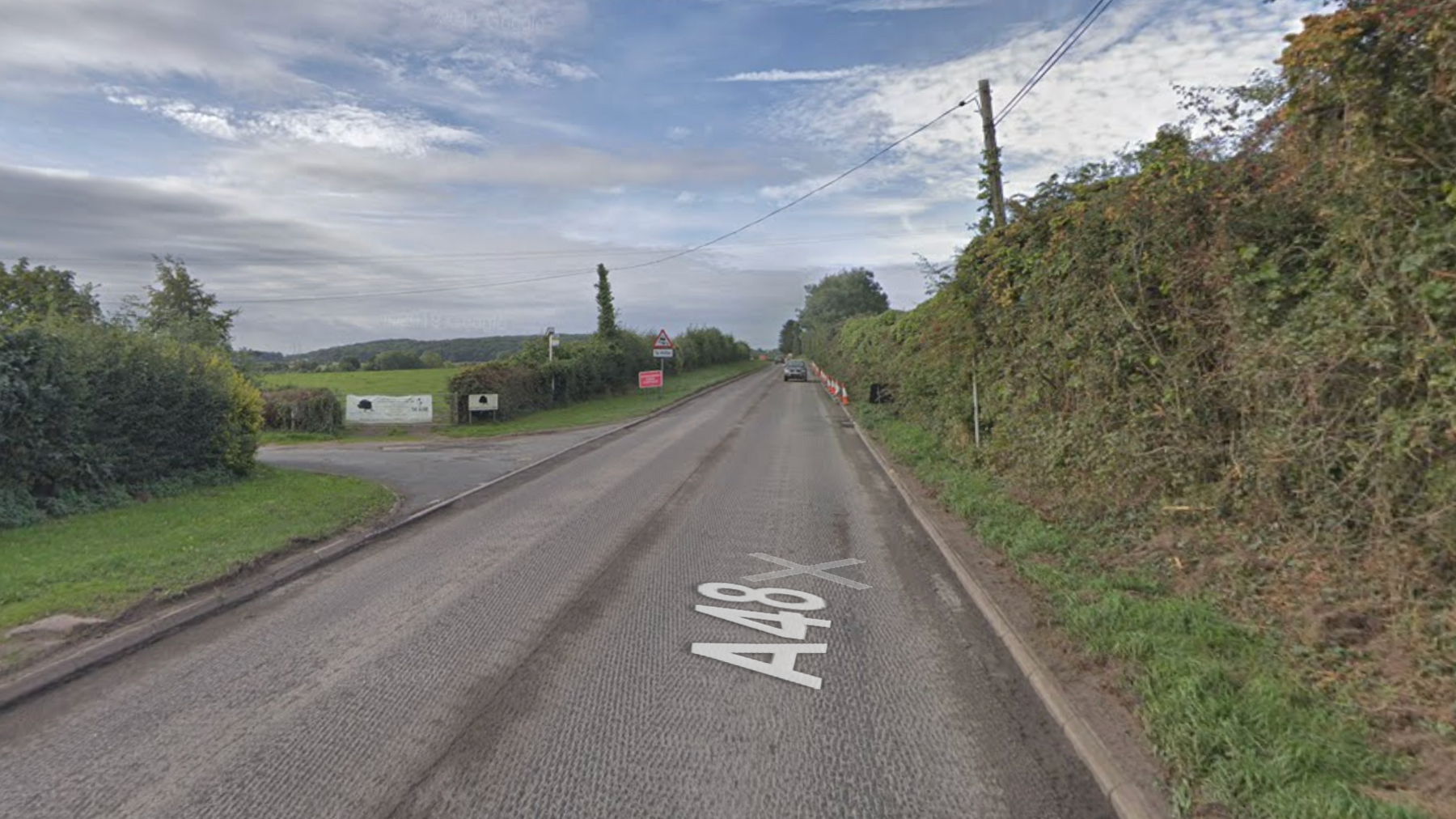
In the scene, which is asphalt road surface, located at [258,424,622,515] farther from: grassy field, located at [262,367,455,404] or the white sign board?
grassy field, located at [262,367,455,404]

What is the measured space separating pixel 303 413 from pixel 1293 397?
2333 cm

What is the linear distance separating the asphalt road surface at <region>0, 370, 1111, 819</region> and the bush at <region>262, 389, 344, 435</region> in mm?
16633

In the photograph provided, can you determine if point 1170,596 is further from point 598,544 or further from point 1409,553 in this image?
point 598,544

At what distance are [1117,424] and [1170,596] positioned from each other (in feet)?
7.58

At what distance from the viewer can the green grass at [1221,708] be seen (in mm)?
2771

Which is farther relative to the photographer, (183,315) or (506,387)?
(506,387)

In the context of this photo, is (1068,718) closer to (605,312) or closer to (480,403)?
(480,403)

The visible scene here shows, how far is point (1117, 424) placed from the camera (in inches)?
267

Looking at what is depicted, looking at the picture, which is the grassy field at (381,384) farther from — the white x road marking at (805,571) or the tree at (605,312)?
the white x road marking at (805,571)

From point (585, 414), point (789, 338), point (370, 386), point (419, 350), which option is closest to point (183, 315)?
point (585, 414)

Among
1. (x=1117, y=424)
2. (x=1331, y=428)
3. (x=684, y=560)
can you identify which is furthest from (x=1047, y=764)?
(x=1117, y=424)

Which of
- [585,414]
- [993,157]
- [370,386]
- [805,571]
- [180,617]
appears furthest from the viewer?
[370,386]

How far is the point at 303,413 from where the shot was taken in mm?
21438

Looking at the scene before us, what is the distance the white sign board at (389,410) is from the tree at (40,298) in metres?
8.83
